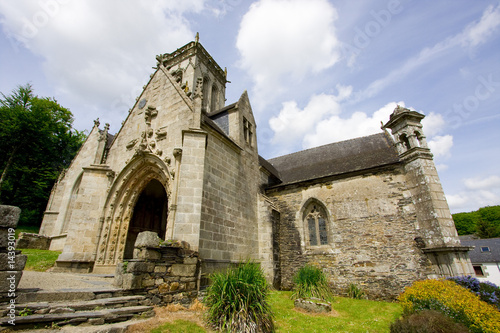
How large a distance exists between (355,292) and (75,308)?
30.5ft

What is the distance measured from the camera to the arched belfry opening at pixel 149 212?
10641 mm

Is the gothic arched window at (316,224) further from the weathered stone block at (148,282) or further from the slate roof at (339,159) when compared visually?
the weathered stone block at (148,282)

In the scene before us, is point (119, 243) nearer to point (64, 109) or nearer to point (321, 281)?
point (321, 281)

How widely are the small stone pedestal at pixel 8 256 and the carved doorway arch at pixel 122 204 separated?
4958mm

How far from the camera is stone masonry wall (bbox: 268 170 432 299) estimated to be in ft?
29.5

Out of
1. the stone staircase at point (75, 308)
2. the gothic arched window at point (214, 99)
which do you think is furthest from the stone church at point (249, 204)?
the gothic arched window at point (214, 99)

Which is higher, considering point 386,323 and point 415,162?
point 415,162

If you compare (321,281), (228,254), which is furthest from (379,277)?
(228,254)

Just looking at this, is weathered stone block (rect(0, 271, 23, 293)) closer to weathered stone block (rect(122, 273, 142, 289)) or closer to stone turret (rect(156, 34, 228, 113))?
weathered stone block (rect(122, 273, 142, 289))

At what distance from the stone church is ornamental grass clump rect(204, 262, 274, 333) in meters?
1.84

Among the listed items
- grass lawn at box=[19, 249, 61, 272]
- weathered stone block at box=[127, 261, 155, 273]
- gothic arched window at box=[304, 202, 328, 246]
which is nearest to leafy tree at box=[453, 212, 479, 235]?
gothic arched window at box=[304, 202, 328, 246]

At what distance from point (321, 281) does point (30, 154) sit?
92.7 ft

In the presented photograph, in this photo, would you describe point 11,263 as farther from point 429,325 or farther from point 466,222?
point 466,222

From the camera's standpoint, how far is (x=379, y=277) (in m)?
9.16
